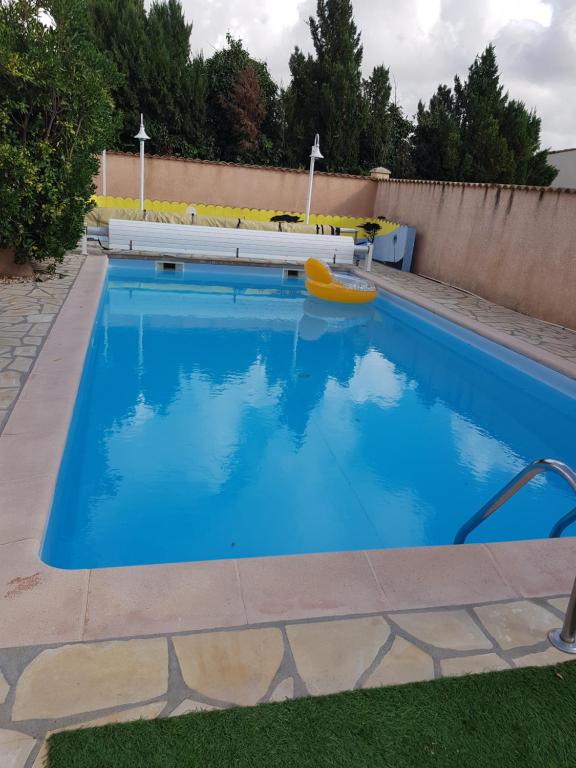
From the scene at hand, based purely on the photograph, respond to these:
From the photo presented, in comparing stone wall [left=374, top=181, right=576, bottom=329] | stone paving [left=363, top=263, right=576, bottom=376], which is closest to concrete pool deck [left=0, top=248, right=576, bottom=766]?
stone paving [left=363, top=263, right=576, bottom=376]

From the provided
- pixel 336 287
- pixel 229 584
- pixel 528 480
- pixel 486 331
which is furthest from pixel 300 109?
pixel 229 584

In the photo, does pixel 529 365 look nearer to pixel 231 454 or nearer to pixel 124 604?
pixel 231 454

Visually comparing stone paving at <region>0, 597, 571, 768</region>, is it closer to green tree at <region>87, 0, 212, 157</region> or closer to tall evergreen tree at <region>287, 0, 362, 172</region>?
green tree at <region>87, 0, 212, 157</region>

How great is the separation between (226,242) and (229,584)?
10505 mm

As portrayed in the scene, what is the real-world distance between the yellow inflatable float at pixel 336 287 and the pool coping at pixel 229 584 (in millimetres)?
7211

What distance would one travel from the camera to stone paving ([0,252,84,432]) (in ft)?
14.4

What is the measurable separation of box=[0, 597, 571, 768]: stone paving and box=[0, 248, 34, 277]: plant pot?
742 centimetres

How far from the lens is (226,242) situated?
39.7 feet

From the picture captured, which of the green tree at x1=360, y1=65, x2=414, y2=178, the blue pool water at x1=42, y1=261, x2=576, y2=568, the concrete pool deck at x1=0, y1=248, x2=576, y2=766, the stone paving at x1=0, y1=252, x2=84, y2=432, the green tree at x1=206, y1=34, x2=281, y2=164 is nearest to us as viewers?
the concrete pool deck at x1=0, y1=248, x2=576, y2=766

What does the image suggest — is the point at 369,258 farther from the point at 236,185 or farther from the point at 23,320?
the point at 23,320

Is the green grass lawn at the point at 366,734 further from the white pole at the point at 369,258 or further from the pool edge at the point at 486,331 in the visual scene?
the white pole at the point at 369,258

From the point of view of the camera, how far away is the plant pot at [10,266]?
8133 millimetres

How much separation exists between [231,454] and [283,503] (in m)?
0.77

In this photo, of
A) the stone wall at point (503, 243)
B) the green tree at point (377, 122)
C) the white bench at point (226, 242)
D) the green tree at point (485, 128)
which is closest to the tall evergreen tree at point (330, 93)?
the green tree at point (377, 122)
